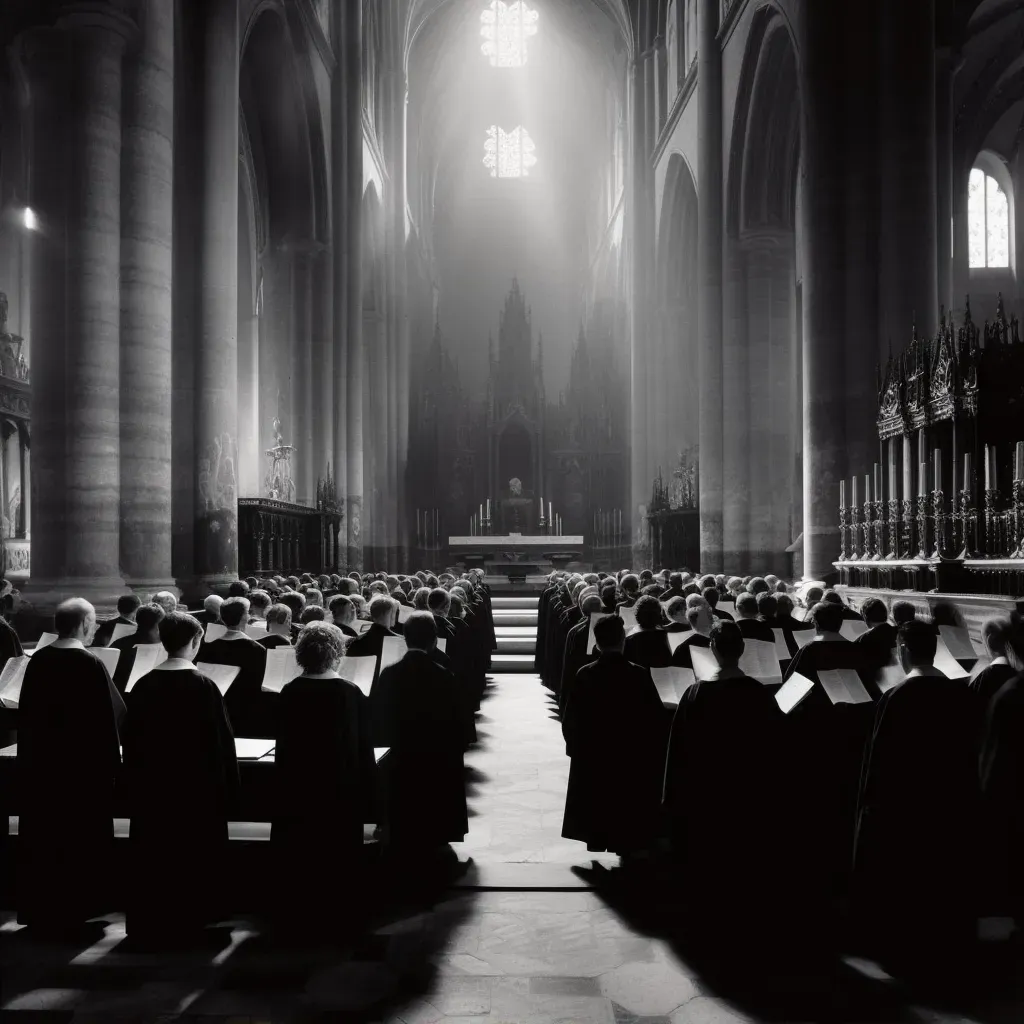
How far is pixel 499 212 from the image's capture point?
1713 inches

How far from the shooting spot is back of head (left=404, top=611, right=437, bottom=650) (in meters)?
5.41

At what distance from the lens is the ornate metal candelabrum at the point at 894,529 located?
36.5 ft

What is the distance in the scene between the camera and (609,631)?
540cm

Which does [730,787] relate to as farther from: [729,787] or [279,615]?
[279,615]

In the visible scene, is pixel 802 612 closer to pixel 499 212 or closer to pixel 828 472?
pixel 828 472

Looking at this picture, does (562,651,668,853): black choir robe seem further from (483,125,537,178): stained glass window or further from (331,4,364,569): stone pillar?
(483,125,537,178): stained glass window

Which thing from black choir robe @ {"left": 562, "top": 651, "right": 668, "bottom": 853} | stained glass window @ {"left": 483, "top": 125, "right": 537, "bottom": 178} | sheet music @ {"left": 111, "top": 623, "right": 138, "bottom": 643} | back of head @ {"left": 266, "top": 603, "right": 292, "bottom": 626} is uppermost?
stained glass window @ {"left": 483, "top": 125, "right": 537, "bottom": 178}

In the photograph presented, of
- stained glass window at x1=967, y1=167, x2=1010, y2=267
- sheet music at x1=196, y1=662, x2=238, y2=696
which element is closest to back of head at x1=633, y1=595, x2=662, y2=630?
sheet music at x1=196, y1=662, x2=238, y2=696

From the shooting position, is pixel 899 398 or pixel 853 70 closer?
pixel 899 398

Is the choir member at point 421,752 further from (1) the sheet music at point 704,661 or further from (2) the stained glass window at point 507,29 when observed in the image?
(2) the stained glass window at point 507,29

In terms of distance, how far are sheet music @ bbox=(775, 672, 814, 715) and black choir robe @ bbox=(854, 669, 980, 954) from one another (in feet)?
1.08

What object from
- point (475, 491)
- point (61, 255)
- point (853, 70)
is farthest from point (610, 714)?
point (475, 491)

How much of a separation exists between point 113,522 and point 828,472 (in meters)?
9.02

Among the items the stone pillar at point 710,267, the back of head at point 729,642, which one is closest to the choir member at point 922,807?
the back of head at point 729,642
